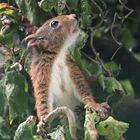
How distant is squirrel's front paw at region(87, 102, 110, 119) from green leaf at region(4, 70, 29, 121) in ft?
0.91

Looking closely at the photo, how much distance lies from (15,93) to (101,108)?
36 cm

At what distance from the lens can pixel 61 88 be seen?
319cm

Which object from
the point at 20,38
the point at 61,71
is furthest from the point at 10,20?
the point at 61,71

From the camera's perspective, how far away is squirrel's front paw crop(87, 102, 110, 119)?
3.04 metres

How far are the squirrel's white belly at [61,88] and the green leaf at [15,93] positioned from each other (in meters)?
0.12

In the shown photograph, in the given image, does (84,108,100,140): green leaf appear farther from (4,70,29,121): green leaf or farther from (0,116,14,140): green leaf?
(0,116,14,140): green leaf

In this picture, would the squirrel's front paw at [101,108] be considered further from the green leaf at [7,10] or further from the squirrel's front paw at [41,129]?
the green leaf at [7,10]

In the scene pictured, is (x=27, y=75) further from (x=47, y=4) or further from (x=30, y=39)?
(x=47, y=4)

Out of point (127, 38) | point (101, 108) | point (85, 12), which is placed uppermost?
point (85, 12)

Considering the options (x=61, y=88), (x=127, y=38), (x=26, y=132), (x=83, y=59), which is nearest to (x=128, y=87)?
(x=83, y=59)

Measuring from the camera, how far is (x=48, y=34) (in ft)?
10.4

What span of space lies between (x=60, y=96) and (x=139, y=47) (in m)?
1.89

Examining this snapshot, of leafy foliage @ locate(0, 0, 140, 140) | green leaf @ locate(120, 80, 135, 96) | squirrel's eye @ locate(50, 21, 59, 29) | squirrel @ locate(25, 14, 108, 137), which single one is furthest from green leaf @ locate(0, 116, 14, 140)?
green leaf @ locate(120, 80, 135, 96)

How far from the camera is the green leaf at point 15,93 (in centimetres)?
313
